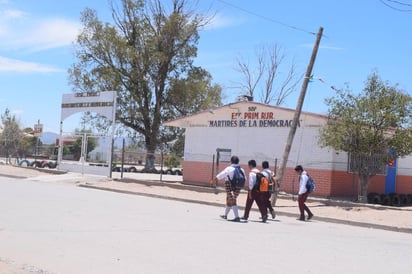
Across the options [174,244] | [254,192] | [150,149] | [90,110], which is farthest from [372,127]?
[150,149]

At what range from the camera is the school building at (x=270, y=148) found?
78.2 ft

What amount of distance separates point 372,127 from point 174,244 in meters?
13.2

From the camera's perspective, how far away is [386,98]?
20.2m

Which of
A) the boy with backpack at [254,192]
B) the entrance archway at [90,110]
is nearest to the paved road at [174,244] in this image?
the boy with backpack at [254,192]

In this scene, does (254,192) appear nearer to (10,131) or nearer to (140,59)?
(140,59)

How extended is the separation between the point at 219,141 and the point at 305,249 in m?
18.6

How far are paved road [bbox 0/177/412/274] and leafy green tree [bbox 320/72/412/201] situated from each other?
6.40 m

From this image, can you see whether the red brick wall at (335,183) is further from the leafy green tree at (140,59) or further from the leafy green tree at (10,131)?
the leafy green tree at (10,131)

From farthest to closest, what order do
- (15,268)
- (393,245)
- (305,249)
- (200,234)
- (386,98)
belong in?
(386,98)
(393,245)
(200,234)
(305,249)
(15,268)

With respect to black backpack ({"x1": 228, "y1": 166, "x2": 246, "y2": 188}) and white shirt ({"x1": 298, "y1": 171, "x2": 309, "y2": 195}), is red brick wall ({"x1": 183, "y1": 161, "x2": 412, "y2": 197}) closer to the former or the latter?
white shirt ({"x1": 298, "y1": 171, "x2": 309, "y2": 195})

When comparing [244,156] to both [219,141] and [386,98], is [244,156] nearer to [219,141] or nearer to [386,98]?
[219,141]

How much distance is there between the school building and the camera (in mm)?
23828

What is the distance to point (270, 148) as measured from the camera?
26188 millimetres

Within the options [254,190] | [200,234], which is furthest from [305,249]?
[254,190]
